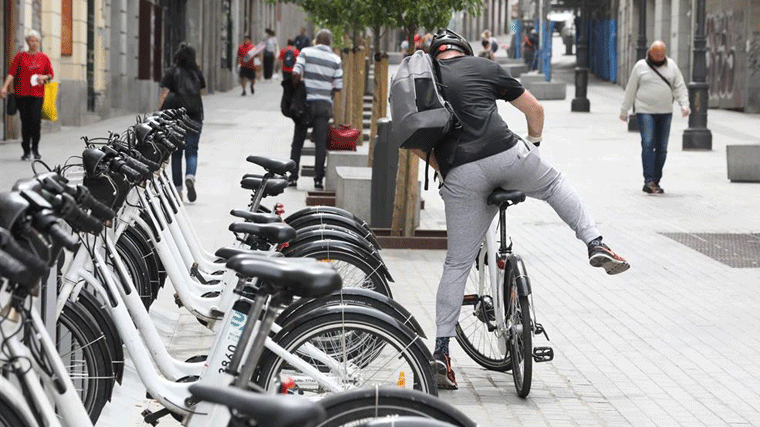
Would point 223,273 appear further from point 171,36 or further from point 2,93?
point 171,36

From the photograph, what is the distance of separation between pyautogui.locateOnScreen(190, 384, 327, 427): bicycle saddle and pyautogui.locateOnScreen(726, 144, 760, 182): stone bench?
16537 millimetres

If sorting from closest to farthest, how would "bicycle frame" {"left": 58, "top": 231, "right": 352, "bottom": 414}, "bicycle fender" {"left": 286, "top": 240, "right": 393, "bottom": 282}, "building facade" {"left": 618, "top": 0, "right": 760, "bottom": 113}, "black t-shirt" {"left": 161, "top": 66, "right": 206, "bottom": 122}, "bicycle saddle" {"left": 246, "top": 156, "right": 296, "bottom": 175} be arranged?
Answer: "bicycle frame" {"left": 58, "top": 231, "right": 352, "bottom": 414}
"bicycle fender" {"left": 286, "top": 240, "right": 393, "bottom": 282}
"bicycle saddle" {"left": 246, "top": 156, "right": 296, "bottom": 175}
"black t-shirt" {"left": 161, "top": 66, "right": 206, "bottom": 122}
"building facade" {"left": 618, "top": 0, "right": 760, "bottom": 113}

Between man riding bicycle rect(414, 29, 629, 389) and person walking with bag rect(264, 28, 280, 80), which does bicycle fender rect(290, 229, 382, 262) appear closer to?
man riding bicycle rect(414, 29, 629, 389)

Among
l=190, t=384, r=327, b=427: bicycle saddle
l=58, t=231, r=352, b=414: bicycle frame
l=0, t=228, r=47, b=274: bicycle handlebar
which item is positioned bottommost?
l=58, t=231, r=352, b=414: bicycle frame

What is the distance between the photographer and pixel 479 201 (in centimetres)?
693

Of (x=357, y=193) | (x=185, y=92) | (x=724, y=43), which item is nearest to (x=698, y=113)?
(x=185, y=92)

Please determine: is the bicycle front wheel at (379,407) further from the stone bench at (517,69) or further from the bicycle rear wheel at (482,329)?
the stone bench at (517,69)

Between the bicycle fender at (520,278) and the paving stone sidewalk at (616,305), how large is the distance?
0.54m

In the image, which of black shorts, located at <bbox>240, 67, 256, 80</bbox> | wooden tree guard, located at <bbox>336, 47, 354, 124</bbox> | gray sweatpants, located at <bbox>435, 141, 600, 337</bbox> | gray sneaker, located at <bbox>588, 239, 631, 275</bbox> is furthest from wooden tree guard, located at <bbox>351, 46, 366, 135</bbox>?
black shorts, located at <bbox>240, 67, 256, 80</bbox>

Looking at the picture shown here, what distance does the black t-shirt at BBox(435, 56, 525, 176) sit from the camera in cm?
690

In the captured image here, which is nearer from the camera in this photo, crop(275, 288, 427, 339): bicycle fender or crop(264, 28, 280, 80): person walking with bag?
crop(275, 288, 427, 339): bicycle fender

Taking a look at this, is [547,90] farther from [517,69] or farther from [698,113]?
[698,113]

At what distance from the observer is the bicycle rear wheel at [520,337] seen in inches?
261

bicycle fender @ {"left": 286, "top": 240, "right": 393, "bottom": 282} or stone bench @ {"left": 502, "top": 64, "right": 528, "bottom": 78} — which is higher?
stone bench @ {"left": 502, "top": 64, "right": 528, "bottom": 78}
